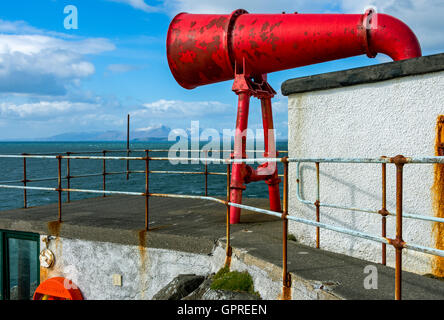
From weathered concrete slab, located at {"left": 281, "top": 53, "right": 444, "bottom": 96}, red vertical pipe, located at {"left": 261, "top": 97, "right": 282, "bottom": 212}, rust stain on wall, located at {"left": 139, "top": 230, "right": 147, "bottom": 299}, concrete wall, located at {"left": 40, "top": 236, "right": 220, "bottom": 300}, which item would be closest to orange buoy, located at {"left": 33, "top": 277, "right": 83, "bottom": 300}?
concrete wall, located at {"left": 40, "top": 236, "right": 220, "bottom": 300}

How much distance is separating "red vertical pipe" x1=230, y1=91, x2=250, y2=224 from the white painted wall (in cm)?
111

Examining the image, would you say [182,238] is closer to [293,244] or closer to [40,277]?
[293,244]

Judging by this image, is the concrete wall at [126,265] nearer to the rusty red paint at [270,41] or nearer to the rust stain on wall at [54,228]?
the rust stain on wall at [54,228]

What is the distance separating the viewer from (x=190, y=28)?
605cm

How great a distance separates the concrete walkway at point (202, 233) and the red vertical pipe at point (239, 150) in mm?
358

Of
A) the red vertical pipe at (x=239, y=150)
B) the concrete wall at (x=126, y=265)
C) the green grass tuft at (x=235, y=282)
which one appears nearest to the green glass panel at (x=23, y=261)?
the concrete wall at (x=126, y=265)

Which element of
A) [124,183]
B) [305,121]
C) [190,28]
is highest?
[190,28]

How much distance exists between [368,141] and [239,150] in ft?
6.91

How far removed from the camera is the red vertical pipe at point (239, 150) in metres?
5.69
